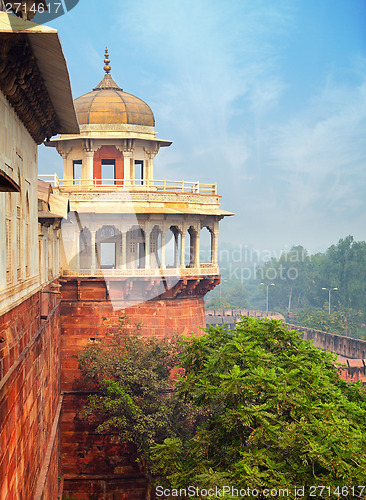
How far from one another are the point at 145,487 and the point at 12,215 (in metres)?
14.8

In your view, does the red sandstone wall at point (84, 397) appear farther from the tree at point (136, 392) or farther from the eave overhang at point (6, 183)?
the eave overhang at point (6, 183)

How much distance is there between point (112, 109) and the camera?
1012 inches

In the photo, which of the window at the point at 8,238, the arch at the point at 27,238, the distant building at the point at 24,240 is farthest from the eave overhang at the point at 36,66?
the window at the point at 8,238

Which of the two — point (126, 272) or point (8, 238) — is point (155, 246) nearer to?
point (126, 272)

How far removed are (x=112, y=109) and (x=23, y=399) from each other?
17.3 metres

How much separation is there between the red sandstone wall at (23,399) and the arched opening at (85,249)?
360 inches

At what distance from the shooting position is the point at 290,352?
14531mm

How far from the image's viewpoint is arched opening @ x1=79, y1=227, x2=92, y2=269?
2423 centimetres

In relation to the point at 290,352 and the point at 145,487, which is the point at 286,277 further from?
the point at 290,352

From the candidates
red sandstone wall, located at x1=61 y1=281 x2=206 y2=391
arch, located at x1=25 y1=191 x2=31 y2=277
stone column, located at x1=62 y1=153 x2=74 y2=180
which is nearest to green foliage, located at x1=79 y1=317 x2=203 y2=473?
red sandstone wall, located at x1=61 y1=281 x2=206 y2=391

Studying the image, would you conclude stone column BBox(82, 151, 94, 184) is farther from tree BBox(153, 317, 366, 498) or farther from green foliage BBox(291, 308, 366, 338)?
green foliage BBox(291, 308, 366, 338)

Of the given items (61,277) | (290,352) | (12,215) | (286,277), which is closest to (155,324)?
(61,277)

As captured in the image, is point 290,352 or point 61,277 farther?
point 61,277

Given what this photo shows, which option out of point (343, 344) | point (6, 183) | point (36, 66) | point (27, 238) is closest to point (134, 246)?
point (27, 238)
